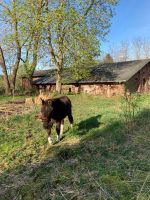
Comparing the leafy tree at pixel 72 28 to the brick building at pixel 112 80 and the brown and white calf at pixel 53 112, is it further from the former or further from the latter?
the brown and white calf at pixel 53 112

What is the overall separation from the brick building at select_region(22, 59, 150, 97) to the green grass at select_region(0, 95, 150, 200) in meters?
21.7

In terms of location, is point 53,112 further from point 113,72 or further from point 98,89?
point 113,72

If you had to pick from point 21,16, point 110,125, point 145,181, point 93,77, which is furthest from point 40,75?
point 145,181

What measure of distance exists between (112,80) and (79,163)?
27.1 metres

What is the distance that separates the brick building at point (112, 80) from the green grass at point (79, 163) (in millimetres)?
21675

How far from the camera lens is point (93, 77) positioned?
3653 cm

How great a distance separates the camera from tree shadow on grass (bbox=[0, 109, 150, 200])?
4980 mm

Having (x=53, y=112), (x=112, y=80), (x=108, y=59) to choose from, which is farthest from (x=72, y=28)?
(x=108, y=59)

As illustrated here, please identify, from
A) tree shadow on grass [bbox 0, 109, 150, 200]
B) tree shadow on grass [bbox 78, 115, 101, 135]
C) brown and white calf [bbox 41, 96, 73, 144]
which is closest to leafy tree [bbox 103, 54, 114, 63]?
tree shadow on grass [bbox 78, 115, 101, 135]

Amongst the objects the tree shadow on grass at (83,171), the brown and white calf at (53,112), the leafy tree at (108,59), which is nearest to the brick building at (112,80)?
the brown and white calf at (53,112)

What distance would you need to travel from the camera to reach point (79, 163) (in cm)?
655

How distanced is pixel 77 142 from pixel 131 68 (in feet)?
89.9

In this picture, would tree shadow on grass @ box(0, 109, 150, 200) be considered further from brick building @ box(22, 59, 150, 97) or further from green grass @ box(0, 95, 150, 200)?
brick building @ box(22, 59, 150, 97)

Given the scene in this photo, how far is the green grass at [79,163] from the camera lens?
195 inches
